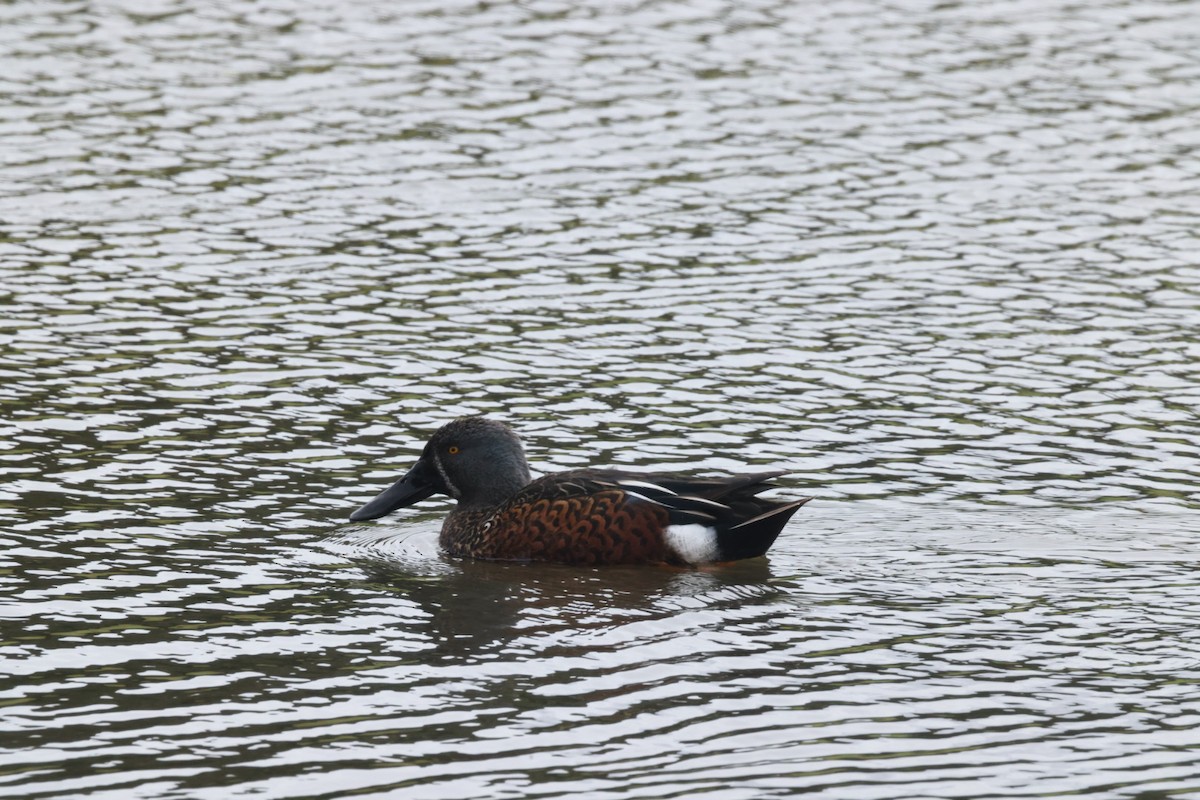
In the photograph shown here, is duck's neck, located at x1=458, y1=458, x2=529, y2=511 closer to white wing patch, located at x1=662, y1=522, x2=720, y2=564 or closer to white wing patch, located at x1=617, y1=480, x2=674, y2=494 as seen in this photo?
white wing patch, located at x1=617, y1=480, x2=674, y2=494

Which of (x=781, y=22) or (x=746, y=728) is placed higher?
(x=781, y=22)

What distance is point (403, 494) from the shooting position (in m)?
11.2

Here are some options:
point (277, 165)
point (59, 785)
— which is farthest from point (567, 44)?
point (59, 785)

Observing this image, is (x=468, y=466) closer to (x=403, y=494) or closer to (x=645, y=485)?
(x=403, y=494)

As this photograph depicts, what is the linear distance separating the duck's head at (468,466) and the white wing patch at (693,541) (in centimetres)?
115

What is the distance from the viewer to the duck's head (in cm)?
1125

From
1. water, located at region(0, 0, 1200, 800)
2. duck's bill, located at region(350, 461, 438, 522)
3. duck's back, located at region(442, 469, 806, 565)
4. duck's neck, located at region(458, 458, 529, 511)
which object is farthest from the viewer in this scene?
duck's neck, located at region(458, 458, 529, 511)

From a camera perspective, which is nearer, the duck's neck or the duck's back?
the duck's back

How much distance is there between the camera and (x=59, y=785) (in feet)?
24.7

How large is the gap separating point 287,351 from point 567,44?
9.75 m

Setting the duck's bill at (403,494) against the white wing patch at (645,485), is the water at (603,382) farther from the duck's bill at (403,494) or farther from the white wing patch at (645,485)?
the white wing patch at (645,485)

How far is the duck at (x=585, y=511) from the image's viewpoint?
10.5 metres

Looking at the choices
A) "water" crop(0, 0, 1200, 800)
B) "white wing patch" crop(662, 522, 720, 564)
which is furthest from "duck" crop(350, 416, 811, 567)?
"water" crop(0, 0, 1200, 800)

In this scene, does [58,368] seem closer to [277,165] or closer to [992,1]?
[277,165]
